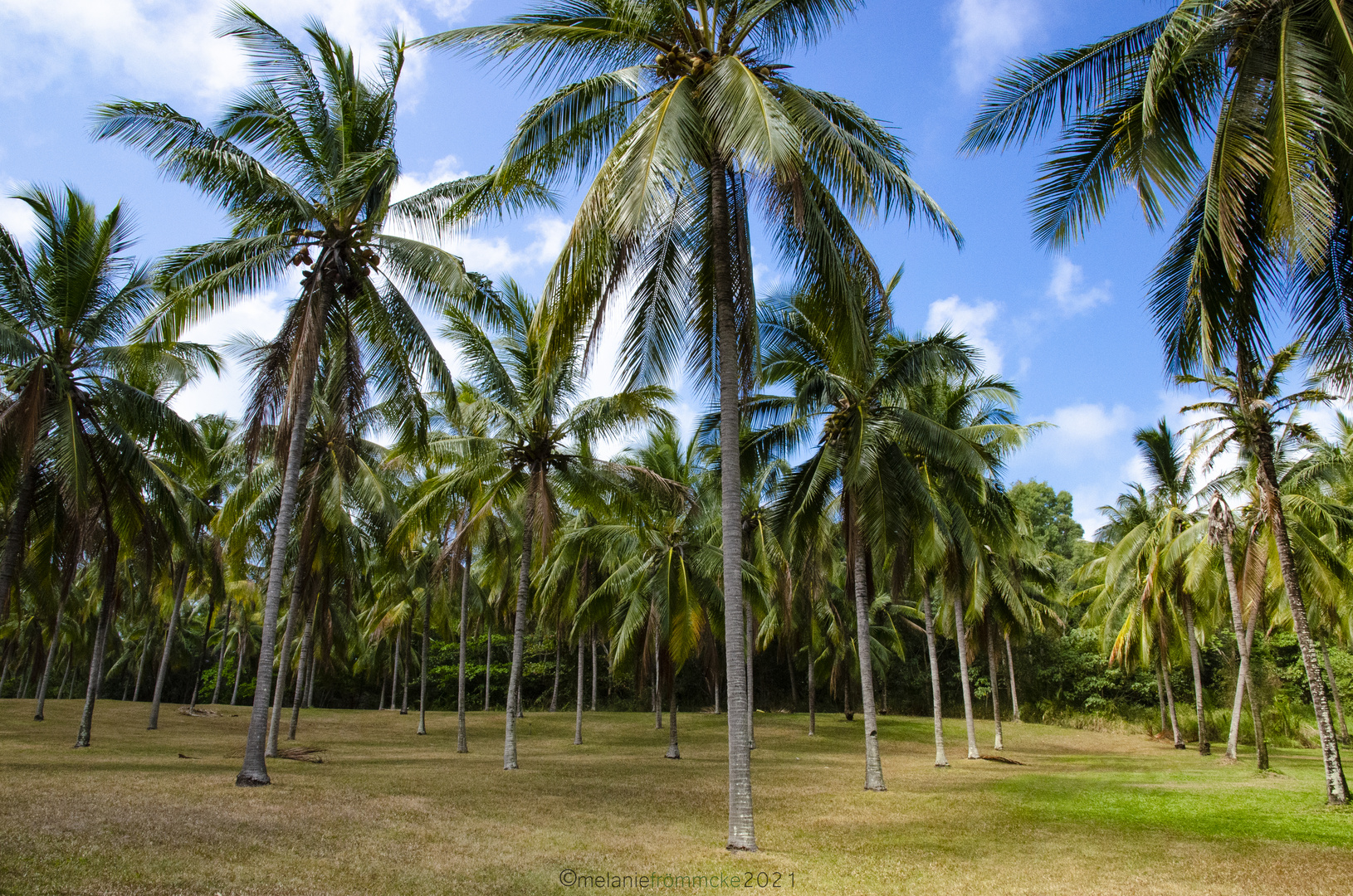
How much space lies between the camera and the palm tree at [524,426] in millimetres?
17594

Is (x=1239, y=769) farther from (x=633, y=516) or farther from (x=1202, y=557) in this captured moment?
(x=633, y=516)

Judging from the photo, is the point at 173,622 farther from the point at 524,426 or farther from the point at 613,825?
the point at 613,825

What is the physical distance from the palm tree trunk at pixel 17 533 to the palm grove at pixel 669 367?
22 centimetres

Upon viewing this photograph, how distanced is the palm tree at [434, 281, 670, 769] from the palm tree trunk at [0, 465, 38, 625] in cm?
714

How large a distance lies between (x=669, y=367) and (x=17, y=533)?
11.1 metres

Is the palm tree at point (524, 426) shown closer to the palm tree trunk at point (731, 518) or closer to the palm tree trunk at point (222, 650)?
the palm tree trunk at point (731, 518)

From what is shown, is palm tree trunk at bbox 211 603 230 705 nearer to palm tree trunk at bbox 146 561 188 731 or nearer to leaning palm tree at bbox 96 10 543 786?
palm tree trunk at bbox 146 561 188 731

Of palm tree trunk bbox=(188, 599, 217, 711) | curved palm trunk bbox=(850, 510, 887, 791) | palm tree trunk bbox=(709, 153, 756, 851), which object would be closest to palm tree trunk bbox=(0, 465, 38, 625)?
palm tree trunk bbox=(709, 153, 756, 851)

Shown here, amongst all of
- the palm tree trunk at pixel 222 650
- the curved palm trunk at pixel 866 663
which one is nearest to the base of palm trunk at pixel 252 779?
the curved palm trunk at pixel 866 663

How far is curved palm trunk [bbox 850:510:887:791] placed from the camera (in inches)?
587

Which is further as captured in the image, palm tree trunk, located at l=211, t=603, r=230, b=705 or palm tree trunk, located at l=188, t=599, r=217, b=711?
palm tree trunk, located at l=211, t=603, r=230, b=705

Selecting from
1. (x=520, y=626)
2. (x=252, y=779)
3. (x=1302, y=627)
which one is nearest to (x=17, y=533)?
(x=252, y=779)

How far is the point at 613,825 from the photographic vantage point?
34.1 feet

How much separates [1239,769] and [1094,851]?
14.4 meters
